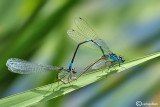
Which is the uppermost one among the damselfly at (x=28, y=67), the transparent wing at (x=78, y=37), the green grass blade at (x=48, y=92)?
the transparent wing at (x=78, y=37)

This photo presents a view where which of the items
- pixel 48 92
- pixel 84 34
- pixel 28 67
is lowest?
pixel 48 92

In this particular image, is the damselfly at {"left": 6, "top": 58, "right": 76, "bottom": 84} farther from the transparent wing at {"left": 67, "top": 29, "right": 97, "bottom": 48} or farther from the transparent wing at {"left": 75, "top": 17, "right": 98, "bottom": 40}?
the transparent wing at {"left": 75, "top": 17, "right": 98, "bottom": 40}

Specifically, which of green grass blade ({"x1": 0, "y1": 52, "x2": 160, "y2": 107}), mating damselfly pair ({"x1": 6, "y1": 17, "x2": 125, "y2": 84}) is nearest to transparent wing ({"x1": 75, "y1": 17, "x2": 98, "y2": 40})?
mating damselfly pair ({"x1": 6, "y1": 17, "x2": 125, "y2": 84})

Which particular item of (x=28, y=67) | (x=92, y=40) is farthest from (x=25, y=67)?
(x=92, y=40)

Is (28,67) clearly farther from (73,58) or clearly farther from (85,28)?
(85,28)

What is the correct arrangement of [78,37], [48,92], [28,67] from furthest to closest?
[78,37] → [28,67] → [48,92]

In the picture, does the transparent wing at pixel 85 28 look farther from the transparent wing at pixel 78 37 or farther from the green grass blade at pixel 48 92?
the green grass blade at pixel 48 92

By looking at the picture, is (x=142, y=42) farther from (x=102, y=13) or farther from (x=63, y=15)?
(x=63, y=15)

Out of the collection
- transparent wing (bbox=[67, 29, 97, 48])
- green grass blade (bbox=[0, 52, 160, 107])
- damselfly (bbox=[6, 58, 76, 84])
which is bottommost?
green grass blade (bbox=[0, 52, 160, 107])

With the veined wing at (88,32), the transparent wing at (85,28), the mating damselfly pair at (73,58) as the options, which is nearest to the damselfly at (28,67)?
the mating damselfly pair at (73,58)
